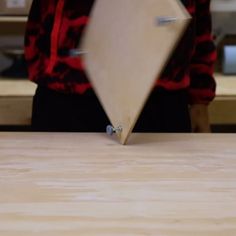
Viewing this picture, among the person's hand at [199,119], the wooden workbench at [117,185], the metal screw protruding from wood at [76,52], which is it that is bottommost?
the person's hand at [199,119]

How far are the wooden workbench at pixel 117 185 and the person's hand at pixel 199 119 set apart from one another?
19 cm

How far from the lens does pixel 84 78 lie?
1.01 m

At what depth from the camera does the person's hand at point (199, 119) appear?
1.18 metres

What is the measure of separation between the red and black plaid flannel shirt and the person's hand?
4 cm

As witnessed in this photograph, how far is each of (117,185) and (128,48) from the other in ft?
0.86

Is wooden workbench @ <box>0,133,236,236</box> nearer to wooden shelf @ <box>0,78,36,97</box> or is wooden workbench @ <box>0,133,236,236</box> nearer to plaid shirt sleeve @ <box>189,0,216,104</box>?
plaid shirt sleeve @ <box>189,0,216,104</box>

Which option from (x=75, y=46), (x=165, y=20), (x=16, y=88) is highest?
(x=165, y=20)

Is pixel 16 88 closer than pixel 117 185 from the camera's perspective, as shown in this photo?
No

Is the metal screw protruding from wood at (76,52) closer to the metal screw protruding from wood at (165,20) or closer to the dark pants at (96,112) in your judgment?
the dark pants at (96,112)

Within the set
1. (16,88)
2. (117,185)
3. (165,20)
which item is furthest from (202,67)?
(16,88)

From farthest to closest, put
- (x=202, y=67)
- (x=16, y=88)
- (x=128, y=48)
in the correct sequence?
(x=16, y=88), (x=202, y=67), (x=128, y=48)

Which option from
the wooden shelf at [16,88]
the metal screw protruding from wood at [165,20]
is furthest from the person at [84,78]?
the wooden shelf at [16,88]

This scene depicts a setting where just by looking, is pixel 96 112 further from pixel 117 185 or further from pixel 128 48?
pixel 117 185

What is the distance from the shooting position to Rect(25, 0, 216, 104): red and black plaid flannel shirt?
3.33 ft
